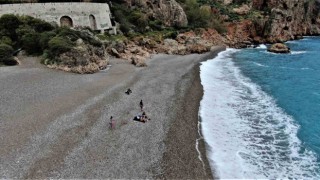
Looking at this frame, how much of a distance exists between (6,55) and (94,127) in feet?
91.6

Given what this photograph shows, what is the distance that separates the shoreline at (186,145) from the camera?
22.2 m

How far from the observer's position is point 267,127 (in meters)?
30.2

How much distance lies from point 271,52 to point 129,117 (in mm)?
59715

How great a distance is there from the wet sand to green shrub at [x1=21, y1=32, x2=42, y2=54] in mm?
7563

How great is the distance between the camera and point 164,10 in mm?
93938

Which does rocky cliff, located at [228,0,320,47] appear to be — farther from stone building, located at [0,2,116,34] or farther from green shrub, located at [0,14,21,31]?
green shrub, located at [0,14,21,31]

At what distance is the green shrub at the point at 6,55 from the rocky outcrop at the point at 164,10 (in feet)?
160

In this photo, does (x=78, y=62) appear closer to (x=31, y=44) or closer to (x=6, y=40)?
(x=31, y=44)

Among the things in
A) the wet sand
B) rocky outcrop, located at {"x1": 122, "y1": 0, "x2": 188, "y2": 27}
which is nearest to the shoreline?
the wet sand

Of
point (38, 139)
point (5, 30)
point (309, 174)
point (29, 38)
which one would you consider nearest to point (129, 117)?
point (38, 139)

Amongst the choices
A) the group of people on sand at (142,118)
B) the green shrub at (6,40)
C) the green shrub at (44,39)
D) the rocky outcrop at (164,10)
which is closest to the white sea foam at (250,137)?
the group of people on sand at (142,118)

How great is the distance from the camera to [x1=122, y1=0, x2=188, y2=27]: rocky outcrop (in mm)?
93250

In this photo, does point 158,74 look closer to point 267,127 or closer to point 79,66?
point 79,66

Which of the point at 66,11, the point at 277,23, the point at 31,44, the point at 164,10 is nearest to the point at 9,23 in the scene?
the point at 31,44
